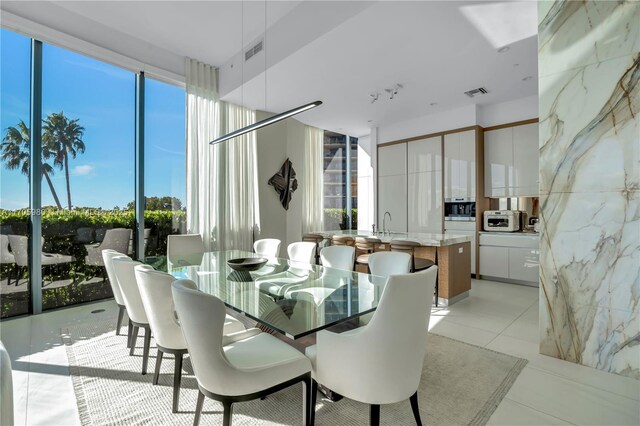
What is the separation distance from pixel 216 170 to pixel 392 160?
3650 millimetres

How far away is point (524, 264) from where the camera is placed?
16.5 ft

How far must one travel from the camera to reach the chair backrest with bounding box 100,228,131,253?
4273 mm

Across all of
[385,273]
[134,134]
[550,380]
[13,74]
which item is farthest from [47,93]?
[550,380]

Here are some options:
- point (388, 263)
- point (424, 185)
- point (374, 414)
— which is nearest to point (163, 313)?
point (374, 414)

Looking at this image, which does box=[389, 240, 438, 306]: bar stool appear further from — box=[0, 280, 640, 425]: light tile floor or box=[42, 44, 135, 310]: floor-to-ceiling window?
box=[42, 44, 135, 310]: floor-to-ceiling window

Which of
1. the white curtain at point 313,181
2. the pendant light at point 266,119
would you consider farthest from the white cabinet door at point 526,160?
the pendant light at point 266,119

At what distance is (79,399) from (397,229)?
5.72 meters

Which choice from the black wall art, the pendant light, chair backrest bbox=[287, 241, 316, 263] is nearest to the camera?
the pendant light

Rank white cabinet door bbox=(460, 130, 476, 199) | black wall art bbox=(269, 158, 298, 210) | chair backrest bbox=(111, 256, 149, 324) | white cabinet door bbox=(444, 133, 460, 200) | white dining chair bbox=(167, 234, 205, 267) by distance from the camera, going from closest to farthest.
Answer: chair backrest bbox=(111, 256, 149, 324), white dining chair bbox=(167, 234, 205, 267), white cabinet door bbox=(460, 130, 476, 199), white cabinet door bbox=(444, 133, 460, 200), black wall art bbox=(269, 158, 298, 210)

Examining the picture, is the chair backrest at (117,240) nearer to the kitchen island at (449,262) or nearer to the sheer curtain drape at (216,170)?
the sheer curtain drape at (216,170)

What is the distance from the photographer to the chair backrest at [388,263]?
9.12ft

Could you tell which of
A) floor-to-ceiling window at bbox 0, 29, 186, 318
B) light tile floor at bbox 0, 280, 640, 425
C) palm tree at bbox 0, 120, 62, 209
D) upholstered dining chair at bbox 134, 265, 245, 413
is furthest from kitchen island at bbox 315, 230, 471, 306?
palm tree at bbox 0, 120, 62, 209

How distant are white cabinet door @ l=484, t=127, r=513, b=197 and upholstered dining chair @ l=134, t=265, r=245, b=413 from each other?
5512mm

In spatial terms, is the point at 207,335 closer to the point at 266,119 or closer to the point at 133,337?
the point at 133,337
